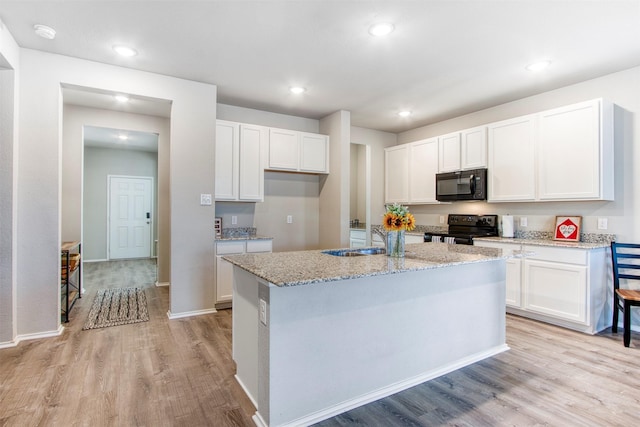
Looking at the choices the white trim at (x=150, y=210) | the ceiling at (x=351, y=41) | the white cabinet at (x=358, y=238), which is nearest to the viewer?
the ceiling at (x=351, y=41)

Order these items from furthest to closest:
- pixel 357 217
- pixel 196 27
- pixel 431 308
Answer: pixel 357 217 → pixel 196 27 → pixel 431 308

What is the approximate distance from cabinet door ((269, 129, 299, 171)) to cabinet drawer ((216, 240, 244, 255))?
115 cm

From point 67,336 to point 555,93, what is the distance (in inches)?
222

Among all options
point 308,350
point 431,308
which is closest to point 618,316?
point 431,308

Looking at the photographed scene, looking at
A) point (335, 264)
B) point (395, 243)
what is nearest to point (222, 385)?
point (335, 264)

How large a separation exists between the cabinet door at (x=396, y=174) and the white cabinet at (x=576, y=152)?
1980 mm

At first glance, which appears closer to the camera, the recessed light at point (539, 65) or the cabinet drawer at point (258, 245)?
the recessed light at point (539, 65)

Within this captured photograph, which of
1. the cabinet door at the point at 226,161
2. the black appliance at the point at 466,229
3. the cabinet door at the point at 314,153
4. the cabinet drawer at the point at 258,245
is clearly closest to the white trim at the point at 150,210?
the cabinet door at the point at 226,161

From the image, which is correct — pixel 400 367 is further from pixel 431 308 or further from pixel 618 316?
pixel 618 316

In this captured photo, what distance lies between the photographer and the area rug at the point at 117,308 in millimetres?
3451

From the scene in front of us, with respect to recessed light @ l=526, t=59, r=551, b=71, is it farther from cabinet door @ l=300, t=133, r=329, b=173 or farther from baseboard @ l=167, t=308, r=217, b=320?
baseboard @ l=167, t=308, r=217, b=320

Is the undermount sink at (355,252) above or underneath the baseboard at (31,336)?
above

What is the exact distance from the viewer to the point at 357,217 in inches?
249

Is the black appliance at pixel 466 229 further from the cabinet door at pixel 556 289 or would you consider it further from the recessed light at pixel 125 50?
the recessed light at pixel 125 50
